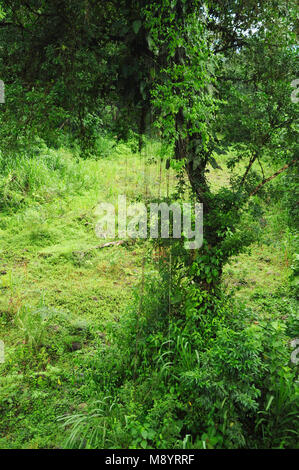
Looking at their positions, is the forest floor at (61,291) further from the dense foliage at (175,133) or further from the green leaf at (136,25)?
the green leaf at (136,25)

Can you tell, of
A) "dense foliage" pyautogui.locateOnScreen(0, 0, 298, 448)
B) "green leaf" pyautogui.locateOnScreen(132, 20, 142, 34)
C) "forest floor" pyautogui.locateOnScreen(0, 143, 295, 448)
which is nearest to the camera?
"dense foliage" pyautogui.locateOnScreen(0, 0, 298, 448)

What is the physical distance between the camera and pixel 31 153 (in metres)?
7.86

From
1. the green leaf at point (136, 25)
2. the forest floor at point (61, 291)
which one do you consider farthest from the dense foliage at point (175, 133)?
the forest floor at point (61, 291)

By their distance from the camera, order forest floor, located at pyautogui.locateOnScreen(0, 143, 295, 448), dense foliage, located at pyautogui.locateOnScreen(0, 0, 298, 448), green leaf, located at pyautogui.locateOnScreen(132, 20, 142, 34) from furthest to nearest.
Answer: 1. forest floor, located at pyautogui.locateOnScreen(0, 143, 295, 448)
2. green leaf, located at pyautogui.locateOnScreen(132, 20, 142, 34)
3. dense foliage, located at pyautogui.locateOnScreen(0, 0, 298, 448)

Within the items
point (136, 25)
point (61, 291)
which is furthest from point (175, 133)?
point (61, 291)

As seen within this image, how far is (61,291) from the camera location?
4641mm

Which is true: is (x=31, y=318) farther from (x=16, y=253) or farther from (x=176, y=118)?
(x=176, y=118)

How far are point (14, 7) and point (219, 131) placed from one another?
2099 millimetres

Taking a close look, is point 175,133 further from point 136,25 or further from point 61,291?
point 61,291

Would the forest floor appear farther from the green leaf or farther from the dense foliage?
the green leaf

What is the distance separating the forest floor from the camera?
2941 millimetres

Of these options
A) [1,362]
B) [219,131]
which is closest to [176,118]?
[219,131]

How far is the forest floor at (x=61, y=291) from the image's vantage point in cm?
294

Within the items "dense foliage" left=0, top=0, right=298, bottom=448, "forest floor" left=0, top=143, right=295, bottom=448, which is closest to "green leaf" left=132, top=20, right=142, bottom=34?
"dense foliage" left=0, top=0, right=298, bottom=448
